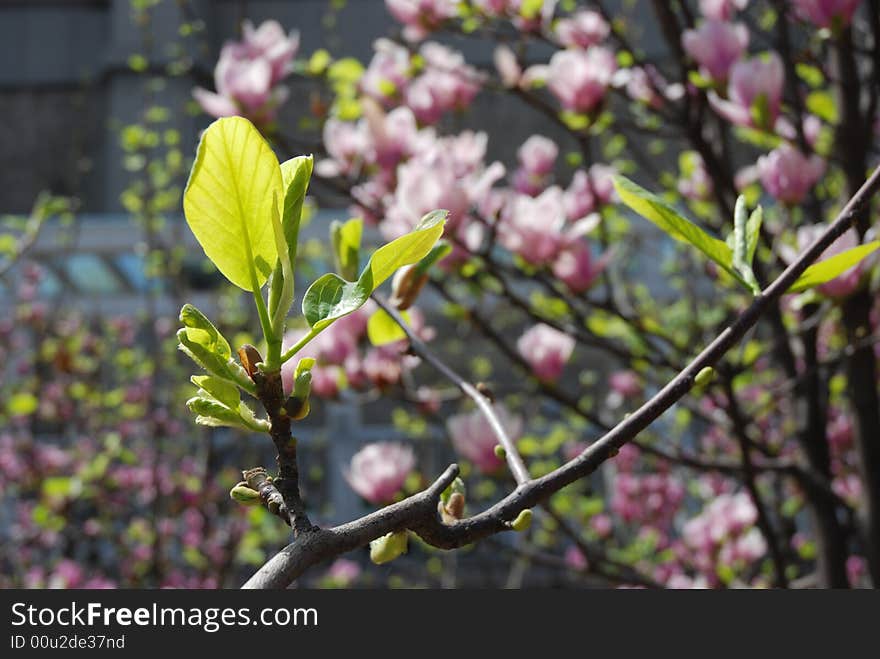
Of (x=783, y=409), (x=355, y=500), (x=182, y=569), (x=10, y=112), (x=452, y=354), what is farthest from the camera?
(x=10, y=112)

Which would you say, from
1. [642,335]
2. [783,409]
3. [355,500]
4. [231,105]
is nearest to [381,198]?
[231,105]

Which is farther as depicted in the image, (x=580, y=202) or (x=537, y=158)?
(x=537, y=158)

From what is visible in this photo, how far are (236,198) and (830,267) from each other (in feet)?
0.76

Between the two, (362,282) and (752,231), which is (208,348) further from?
(752,231)

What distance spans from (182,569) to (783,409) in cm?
201

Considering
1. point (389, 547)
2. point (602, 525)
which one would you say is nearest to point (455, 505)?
point (389, 547)

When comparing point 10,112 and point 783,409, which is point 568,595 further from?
point 10,112

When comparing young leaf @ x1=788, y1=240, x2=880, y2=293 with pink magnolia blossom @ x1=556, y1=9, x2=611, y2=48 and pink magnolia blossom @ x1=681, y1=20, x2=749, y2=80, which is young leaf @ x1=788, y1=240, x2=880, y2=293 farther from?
pink magnolia blossom @ x1=556, y1=9, x2=611, y2=48

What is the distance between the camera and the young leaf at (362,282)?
29cm

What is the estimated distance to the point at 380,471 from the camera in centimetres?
111

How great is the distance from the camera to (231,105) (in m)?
1.18

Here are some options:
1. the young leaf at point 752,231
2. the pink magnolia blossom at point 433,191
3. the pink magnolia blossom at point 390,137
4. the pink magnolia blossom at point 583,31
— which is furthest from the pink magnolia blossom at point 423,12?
the young leaf at point 752,231

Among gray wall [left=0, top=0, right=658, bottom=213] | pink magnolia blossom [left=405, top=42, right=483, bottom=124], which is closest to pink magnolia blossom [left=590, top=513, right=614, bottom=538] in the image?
pink magnolia blossom [left=405, top=42, right=483, bottom=124]

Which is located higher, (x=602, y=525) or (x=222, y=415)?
(x=602, y=525)
